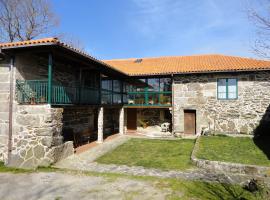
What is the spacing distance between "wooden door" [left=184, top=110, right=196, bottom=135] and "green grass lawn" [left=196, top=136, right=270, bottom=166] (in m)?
3.51

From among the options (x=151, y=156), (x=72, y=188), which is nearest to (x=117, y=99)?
(x=151, y=156)

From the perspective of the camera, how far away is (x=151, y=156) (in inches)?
352

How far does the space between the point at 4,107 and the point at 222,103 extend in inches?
488

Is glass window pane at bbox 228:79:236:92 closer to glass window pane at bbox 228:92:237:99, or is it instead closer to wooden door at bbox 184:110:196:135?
glass window pane at bbox 228:92:237:99

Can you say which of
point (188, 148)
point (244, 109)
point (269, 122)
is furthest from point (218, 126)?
point (188, 148)

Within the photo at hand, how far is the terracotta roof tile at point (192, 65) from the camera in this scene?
1370cm

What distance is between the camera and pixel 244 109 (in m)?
13.4

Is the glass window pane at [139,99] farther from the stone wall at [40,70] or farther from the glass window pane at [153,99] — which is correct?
the stone wall at [40,70]

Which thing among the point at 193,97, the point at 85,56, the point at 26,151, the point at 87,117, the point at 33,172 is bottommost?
the point at 33,172

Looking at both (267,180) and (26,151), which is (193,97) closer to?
(267,180)

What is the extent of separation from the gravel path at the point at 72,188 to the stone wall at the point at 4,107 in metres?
1.72

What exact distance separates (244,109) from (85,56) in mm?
10614

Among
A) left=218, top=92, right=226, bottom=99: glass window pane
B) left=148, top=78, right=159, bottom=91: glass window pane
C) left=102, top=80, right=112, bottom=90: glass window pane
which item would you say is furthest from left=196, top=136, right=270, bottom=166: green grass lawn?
left=102, top=80, right=112, bottom=90: glass window pane

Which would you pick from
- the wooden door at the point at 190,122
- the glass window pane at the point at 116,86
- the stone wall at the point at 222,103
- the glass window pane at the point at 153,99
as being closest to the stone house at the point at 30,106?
the glass window pane at the point at 116,86
